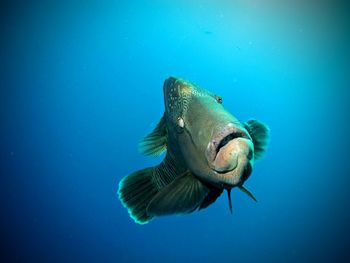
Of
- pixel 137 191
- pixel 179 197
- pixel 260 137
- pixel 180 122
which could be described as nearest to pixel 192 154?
pixel 180 122

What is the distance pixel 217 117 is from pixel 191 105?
0.53 m

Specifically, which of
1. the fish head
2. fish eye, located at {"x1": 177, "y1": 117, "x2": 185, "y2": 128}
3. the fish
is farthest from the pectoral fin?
fish eye, located at {"x1": 177, "y1": 117, "x2": 185, "y2": 128}

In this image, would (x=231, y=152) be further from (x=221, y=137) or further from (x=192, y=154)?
(x=192, y=154)

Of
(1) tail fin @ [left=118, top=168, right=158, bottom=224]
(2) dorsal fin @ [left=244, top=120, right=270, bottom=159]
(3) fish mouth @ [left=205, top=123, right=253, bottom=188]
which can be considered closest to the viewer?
(3) fish mouth @ [left=205, top=123, right=253, bottom=188]

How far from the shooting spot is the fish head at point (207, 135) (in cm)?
211

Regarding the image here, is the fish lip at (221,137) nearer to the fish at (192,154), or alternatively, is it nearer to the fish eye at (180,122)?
the fish at (192,154)

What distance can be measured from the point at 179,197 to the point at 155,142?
43.2 inches

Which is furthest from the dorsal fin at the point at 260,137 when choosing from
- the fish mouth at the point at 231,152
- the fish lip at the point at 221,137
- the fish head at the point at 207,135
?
the fish lip at the point at 221,137

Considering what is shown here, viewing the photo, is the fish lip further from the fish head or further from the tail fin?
the tail fin

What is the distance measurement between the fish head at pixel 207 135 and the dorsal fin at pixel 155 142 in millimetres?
445

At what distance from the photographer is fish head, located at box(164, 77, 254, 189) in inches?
83.0

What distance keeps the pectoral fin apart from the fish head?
195 millimetres

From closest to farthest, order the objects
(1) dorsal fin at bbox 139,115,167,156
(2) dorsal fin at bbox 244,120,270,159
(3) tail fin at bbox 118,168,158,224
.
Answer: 1. (2) dorsal fin at bbox 244,120,270,159
2. (1) dorsal fin at bbox 139,115,167,156
3. (3) tail fin at bbox 118,168,158,224

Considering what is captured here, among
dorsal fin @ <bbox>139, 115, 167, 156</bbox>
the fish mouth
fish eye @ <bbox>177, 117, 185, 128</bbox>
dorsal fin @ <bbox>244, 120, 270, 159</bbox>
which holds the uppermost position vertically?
dorsal fin @ <bbox>139, 115, 167, 156</bbox>
